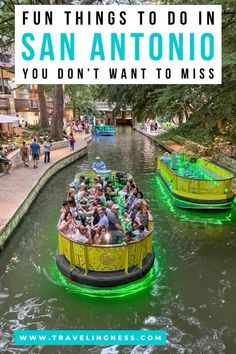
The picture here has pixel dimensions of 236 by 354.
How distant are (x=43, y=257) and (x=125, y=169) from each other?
15989mm

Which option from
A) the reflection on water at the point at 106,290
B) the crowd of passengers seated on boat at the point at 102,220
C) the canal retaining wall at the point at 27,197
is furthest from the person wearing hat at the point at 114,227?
the canal retaining wall at the point at 27,197

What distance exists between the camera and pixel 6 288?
9.66 meters

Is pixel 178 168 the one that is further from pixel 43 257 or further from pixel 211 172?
pixel 43 257

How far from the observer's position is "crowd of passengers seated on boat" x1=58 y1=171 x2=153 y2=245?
9641 mm

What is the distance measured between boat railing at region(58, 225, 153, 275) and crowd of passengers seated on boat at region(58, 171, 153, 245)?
218mm

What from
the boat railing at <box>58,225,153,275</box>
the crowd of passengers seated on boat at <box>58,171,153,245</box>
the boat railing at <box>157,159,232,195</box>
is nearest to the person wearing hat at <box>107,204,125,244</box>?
the crowd of passengers seated on boat at <box>58,171,153,245</box>

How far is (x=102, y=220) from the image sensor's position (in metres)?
10.1

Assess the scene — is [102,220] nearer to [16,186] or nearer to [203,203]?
[203,203]

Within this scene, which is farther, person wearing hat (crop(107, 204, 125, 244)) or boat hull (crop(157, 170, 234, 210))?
boat hull (crop(157, 170, 234, 210))

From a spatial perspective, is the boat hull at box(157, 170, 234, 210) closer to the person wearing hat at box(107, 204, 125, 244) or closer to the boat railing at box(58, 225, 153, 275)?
the person wearing hat at box(107, 204, 125, 244)

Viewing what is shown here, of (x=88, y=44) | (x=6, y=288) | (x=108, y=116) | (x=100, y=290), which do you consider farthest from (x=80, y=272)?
(x=108, y=116)

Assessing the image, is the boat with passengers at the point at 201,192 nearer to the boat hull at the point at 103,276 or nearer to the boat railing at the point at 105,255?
the boat railing at the point at 105,255

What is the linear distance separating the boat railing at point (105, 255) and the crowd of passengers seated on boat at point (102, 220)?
0.22 m

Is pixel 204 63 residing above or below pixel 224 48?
below
